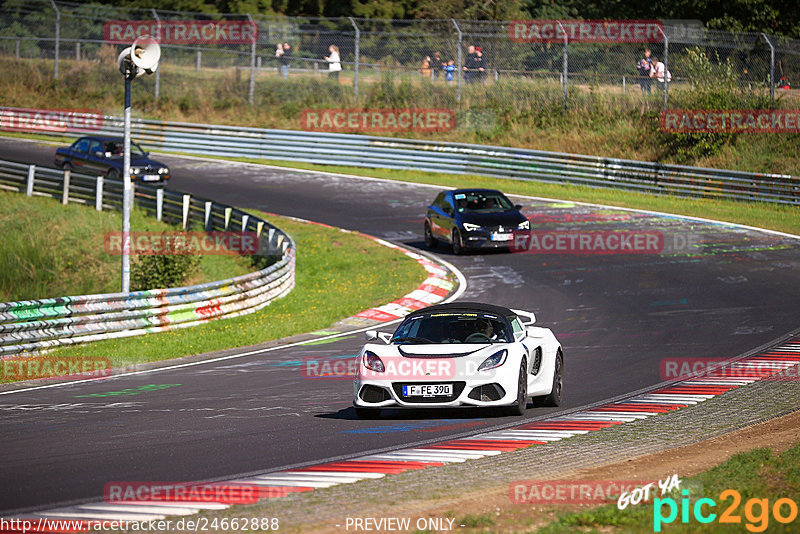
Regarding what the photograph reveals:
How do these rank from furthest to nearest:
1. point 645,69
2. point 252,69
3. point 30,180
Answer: point 252,69 → point 645,69 → point 30,180

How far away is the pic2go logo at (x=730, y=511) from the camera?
21.6ft

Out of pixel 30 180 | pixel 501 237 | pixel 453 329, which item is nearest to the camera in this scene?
pixel 453 329

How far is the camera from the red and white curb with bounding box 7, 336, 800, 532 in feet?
24.4

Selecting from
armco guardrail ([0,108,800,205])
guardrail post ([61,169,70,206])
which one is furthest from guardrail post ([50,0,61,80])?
guardrail post ([61,169,70,206])

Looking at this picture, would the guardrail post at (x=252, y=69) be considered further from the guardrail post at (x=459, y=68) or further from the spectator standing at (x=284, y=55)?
the guardrail post at (x=459, y=68)

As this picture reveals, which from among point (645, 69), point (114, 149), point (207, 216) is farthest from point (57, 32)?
point (645, 69)

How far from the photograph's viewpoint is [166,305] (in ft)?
61.4

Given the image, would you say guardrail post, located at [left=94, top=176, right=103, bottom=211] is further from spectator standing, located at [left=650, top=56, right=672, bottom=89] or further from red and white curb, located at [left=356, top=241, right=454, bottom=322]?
spectator standing, located at [left=650, top=56, right=672, bottom=89]

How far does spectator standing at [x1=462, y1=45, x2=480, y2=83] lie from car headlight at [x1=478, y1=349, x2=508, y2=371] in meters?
30.2

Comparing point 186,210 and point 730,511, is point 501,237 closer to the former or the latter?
point 186,210

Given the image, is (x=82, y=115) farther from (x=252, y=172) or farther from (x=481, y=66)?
(x=481, y=66)

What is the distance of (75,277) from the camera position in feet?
82.5

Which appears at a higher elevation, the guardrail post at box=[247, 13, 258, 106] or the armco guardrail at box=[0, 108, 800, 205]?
the guardrail post at box=[247, 13, 258, 106]

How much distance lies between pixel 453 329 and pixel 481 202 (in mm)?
14942
